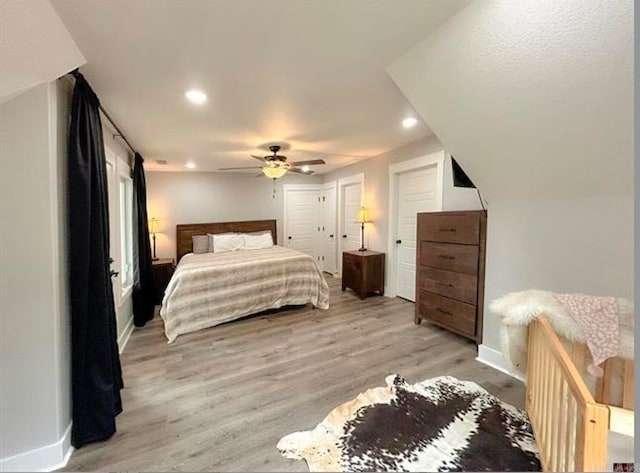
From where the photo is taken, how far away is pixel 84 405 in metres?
1.70

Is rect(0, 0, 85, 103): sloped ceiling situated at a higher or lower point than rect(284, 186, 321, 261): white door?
higher

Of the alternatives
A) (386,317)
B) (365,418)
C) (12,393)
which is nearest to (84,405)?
(12,393)

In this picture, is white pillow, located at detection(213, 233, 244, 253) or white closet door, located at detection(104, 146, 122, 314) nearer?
white closet door, located at detection(104, 146, 122, 314)

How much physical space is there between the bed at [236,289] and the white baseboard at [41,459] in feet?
5.44

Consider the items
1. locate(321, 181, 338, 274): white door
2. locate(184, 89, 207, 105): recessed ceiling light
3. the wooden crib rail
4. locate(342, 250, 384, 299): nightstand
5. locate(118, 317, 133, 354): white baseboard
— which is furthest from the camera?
locate(321, 181, 338, 274): white door

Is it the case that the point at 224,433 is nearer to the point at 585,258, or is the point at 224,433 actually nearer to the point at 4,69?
the point at 4,69

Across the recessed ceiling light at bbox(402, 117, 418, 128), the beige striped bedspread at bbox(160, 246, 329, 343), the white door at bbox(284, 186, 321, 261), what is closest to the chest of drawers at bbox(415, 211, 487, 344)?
the recessed ceiling light at bbox(402, 117, 418, 128)

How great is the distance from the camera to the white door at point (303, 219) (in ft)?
22.0

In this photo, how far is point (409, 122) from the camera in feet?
10.6

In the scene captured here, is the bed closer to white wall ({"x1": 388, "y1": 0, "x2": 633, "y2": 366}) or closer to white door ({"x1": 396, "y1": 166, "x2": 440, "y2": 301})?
white door ({"x1": 396, "y1": 166, "x2": 440, "y2": 301})

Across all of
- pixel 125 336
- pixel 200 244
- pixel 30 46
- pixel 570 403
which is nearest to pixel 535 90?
pixel 570 403

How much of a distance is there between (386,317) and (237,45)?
11.1 ft

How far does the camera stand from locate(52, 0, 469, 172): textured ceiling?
145 centimetres

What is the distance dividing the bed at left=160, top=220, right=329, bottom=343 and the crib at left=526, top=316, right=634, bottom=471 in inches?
115
